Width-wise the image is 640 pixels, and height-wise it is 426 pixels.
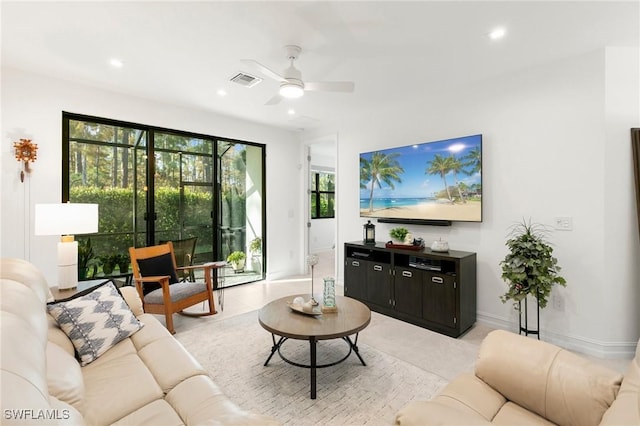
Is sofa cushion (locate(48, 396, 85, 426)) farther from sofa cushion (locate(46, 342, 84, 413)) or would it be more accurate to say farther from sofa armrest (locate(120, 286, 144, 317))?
sofa armrest (locate(120, 286, 144, 317))

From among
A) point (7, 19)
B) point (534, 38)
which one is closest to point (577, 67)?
point (534, 38)

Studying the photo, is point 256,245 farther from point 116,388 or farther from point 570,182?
point 570,182

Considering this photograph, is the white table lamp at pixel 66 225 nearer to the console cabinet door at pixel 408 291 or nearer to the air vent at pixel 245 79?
the air vent at pixel 245 79

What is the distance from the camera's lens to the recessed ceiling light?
2428mm

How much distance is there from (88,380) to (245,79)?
2.92 metres

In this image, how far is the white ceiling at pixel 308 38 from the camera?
217 cm

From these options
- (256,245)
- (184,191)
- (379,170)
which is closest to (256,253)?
(256,245)

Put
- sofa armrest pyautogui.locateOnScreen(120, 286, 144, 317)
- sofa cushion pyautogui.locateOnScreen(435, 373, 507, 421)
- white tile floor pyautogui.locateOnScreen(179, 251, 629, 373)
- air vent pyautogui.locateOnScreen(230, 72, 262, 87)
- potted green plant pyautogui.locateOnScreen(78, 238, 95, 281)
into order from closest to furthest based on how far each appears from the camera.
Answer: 1. sofa cushion pyautogui.locateOnScreen(435, 373, 507, 421)
2. sofa armrest pyautogui.locateOnScreen(120, 286, 144, 317)
3. white tile floor pyautogui.locateOnScreen(179, 251, 629, 373)
4. air vent pyautogui.locateOnScreen(230, 72, 262, 87)
5. potted green plant pyautogui.locateOnScreen(78, 238, 95, 281)

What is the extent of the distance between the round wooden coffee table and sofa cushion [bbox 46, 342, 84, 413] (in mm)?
1087

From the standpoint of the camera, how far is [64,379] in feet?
4.62

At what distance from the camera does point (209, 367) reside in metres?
2.55

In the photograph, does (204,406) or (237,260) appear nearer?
(204,406)

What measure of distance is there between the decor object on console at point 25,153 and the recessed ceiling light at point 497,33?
4488 mm

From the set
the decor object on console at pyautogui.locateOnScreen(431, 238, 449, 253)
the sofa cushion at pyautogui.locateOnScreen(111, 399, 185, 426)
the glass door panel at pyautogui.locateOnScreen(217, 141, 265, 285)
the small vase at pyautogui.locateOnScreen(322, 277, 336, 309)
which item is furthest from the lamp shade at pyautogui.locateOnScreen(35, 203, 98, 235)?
the decor object on console at pyautogui.locateOnScreen(431, 238, 449, 253)
